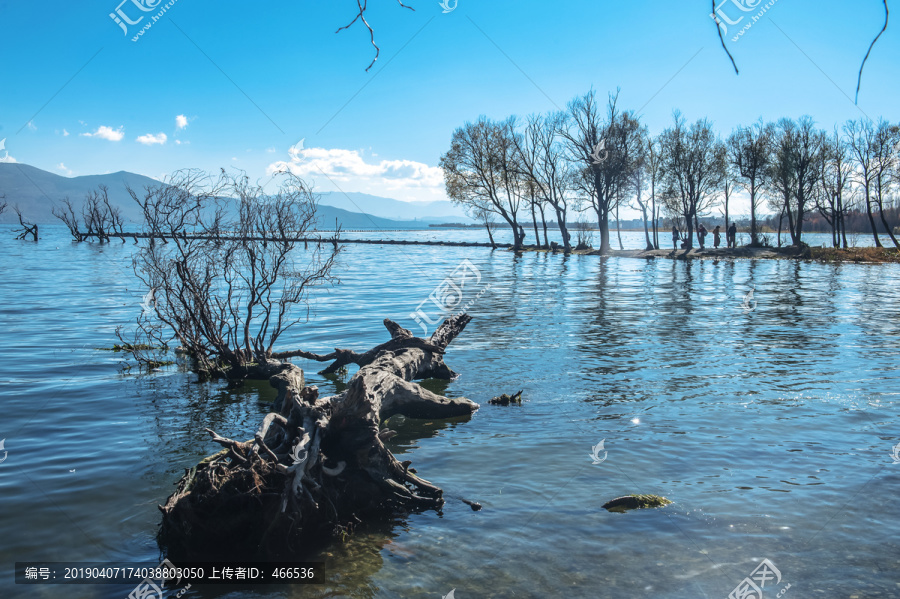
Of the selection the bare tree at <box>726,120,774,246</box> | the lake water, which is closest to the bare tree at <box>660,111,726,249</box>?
the bare tree at <box>726,120,774,246</box>

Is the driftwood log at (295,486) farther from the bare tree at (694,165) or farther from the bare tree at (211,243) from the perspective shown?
the bare tree at (694,165)

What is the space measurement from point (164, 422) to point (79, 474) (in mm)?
2169

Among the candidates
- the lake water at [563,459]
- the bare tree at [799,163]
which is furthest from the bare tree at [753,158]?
the lake water at [563,459]

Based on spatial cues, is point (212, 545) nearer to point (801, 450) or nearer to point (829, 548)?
point (829, 548)

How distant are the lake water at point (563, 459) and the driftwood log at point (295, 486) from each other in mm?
351

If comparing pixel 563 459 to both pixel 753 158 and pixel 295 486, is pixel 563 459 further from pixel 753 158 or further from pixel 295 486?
pixel 753 158

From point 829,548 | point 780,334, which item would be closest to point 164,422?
point 829,548

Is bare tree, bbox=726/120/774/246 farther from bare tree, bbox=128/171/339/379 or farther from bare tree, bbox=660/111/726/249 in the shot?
bare tree, bbox=128/171/339/379

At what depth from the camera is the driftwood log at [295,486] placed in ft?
17.8

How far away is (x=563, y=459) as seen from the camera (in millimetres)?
7961

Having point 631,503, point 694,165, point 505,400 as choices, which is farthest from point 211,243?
point 694,165

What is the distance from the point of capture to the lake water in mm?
5281

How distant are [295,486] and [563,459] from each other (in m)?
4.00

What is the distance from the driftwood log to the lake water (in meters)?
0.35
